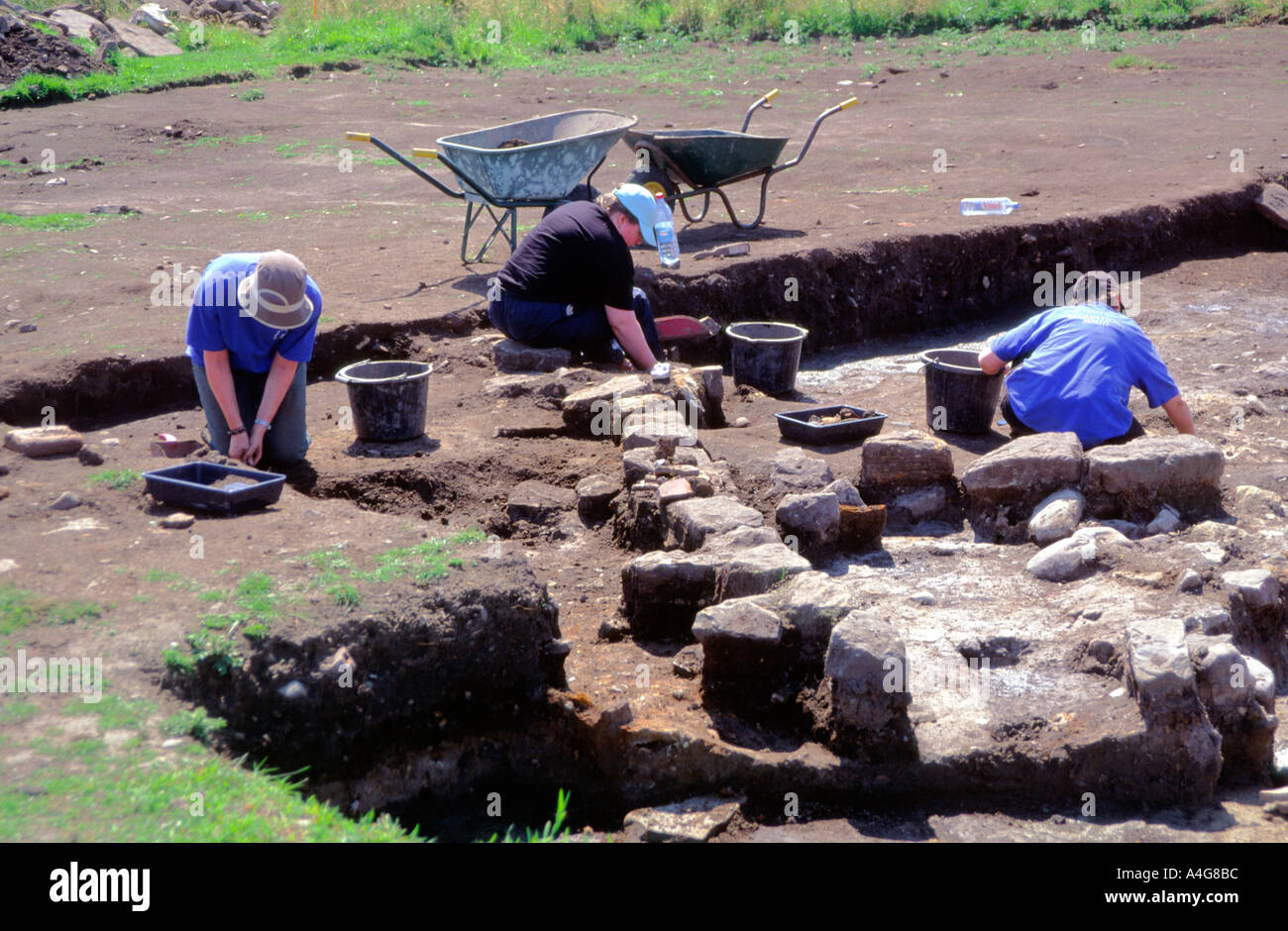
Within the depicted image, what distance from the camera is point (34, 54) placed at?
15562 millimetres

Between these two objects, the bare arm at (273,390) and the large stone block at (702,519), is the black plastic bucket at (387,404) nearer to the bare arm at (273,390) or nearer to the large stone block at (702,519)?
the bare arm at (273,390)

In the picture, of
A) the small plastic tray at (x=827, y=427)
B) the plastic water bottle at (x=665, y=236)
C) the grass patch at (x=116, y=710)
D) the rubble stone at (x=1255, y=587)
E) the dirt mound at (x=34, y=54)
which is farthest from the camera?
the dirt mound at (x=34, y=54)

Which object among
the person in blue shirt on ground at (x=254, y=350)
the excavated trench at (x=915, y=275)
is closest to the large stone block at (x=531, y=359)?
the excavated trench at (x=915, y=275)

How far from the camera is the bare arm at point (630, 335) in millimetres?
6266

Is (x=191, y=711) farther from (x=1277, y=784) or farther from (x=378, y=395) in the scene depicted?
(x=1277, y=784)

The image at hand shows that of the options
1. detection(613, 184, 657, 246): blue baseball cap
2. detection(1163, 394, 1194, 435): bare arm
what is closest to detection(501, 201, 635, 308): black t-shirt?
detection(613, 184, 657, 246): blue baseball cap

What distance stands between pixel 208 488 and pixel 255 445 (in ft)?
2.31

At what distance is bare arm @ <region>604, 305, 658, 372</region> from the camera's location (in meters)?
6.27

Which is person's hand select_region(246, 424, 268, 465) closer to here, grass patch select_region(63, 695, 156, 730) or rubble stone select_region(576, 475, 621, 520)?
rubble stone select_region(576, 475, 621, 520)

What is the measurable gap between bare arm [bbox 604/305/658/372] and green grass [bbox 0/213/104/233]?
493 centimetres

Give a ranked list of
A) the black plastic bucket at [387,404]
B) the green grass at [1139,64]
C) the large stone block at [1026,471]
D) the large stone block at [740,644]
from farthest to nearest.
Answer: the green grass at [1139,64], the black plastic bucket at [387,404], the large stone block at [1026,471], the large stone block at [740,644]

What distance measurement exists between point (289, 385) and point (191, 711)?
219 cm

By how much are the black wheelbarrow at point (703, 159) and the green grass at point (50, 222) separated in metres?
4.36

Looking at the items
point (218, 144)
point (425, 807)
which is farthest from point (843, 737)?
point (218, 144)
